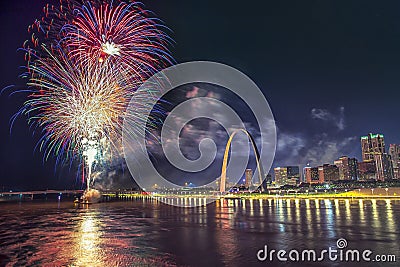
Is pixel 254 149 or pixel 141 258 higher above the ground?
pixel 254 149

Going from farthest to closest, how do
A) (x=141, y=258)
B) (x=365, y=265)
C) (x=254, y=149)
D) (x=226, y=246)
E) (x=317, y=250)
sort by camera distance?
(x=254, y=149) < (x=226, y=246) < (x=317, y=250) < (x=141, y=258) < (x=365, y=265)

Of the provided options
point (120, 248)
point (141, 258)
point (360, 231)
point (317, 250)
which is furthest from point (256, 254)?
point (360, 231)

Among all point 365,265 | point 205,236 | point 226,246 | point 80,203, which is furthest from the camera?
point 80,203

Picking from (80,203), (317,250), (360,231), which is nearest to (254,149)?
(80,203)

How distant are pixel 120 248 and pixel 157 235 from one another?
173 inches

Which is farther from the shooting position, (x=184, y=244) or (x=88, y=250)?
(x=184, y=244)

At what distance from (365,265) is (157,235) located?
38.9 feet

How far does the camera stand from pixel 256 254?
43.2 ft

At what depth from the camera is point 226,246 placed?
1481 cm

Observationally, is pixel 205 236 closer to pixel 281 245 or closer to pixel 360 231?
pixel 281 245

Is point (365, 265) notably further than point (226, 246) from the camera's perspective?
No

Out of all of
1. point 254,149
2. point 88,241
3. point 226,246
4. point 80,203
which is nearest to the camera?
point 226,246

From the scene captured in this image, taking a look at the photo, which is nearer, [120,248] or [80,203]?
[120,248]

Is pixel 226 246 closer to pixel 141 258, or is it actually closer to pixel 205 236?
pixel 205 236
